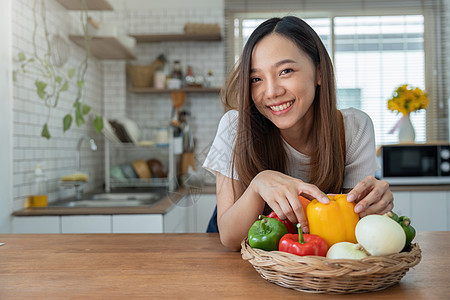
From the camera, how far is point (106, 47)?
3213mm

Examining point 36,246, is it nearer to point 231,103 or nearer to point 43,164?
point 231,103

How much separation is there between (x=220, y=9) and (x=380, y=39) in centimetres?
146

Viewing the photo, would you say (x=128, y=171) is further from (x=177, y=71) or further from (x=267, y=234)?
(x=267, y=234)

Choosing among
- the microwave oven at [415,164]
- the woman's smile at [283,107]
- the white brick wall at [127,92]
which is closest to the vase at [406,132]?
the microwave oven at [415,164]

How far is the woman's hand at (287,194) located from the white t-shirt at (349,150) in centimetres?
44

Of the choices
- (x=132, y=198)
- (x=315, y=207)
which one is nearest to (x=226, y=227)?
(x=315, y=207)

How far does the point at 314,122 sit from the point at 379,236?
721mm

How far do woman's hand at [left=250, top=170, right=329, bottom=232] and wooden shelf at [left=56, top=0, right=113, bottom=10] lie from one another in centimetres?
225

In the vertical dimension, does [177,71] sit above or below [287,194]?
above

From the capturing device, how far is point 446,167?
327cm

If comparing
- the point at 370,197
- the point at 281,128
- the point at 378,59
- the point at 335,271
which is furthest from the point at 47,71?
the point at 378,59

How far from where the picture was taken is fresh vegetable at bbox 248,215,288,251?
878 mm

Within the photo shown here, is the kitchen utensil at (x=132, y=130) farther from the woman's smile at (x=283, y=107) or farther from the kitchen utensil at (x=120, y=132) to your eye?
the woman's smile at (x=283, y=107)

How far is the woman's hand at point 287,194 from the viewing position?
2.90 ft
